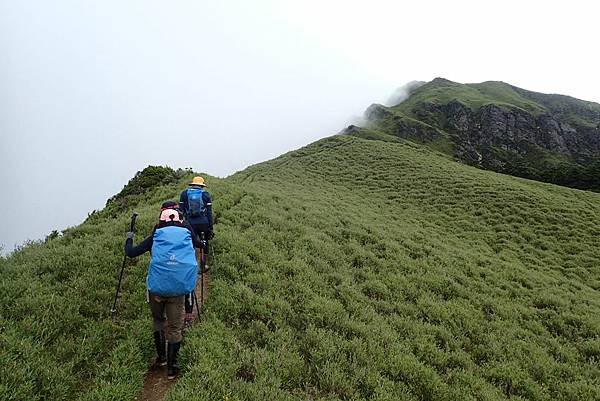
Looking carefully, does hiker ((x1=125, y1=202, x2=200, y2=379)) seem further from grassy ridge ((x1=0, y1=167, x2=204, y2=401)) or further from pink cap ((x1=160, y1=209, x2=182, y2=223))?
grassy ridge ((x1=0, y1=167, x2=204, y2=401))

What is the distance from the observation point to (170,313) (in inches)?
273

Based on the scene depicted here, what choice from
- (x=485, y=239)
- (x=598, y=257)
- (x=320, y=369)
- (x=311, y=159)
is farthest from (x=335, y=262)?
(x=311, y=159)

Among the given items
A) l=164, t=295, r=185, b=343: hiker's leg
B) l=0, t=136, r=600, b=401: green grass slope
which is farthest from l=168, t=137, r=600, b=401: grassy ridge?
l=164, t=295, r=185, b=343: hiker's leg

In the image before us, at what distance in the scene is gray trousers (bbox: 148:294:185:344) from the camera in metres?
6.90

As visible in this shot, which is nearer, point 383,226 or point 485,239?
point 383,226

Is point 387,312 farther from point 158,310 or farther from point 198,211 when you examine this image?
point 158,310

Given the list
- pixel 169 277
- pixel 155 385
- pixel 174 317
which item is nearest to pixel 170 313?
pixel 174 317

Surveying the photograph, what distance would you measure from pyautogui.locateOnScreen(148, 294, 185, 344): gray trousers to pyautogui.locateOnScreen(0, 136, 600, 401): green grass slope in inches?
17.6

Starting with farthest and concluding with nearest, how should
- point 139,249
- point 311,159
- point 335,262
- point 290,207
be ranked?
point 311,159, point 290,207, point 335,262, point 139,249

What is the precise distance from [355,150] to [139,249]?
4744 cm

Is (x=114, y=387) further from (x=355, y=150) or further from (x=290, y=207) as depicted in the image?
(x=355, y=150)

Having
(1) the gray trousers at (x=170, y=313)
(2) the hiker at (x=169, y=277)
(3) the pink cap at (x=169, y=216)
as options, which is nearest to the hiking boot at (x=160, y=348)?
(2) the hiker at (x=169, y=277)

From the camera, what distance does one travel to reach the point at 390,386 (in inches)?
287

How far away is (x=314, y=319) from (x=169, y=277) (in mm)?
3909
